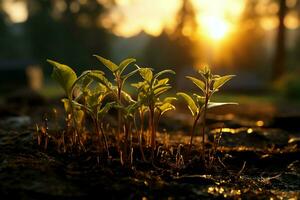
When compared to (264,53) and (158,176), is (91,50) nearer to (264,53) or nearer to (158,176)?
(264,53)

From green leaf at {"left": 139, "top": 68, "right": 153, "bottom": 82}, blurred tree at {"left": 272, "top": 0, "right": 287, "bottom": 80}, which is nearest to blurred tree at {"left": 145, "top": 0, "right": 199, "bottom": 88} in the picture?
blurred tree at {"left": 272, "top": 0, "right": 287, "bottom": 80}

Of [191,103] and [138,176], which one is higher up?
[191,103]

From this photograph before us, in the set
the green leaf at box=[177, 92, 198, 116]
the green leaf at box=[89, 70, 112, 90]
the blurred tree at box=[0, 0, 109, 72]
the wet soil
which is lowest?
the wet soil

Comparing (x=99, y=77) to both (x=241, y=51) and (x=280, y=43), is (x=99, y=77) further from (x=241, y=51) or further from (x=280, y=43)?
(x=241, y=51)

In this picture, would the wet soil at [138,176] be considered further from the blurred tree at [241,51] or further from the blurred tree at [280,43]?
the blurred tree at [241,51]

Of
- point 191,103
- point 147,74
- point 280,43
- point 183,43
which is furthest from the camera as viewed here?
point 183,43

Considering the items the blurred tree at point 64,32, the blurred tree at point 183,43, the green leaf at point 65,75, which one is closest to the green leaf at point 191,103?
the green leaf at point 65,75

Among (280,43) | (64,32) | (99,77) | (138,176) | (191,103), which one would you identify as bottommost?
(138,176)

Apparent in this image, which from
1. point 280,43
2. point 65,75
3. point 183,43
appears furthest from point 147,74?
point 183,43

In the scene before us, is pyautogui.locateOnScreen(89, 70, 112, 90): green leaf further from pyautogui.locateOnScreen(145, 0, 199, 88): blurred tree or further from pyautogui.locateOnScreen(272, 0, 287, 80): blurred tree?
pyautogui.locateOnScreen(145, 0, 199, 88): blurred tree

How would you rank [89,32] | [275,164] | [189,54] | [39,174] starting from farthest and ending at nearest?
[89,32]
[189,54]
[275,164]
[39,174]

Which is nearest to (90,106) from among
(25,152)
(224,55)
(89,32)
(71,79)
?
(71,79)
